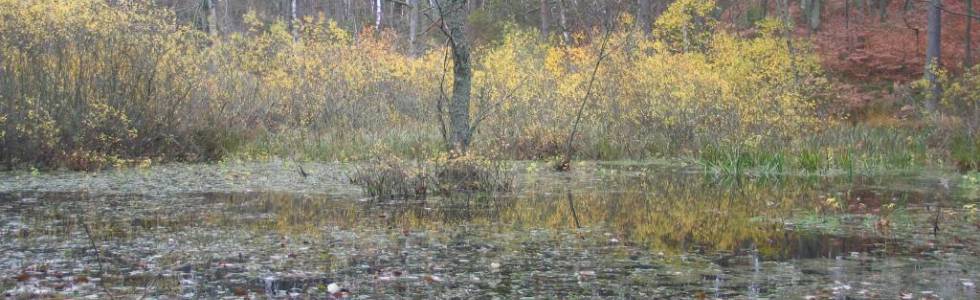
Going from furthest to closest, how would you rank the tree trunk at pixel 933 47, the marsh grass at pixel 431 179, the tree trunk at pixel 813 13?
the tree trunk at pixel 813 13 → the tree trunk at pixel 933 47 → the marsh grass at pixel 431 179

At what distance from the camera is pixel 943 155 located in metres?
13.7

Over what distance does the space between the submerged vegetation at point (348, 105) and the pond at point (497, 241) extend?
5.37 feet

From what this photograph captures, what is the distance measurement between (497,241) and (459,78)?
4.33 metres

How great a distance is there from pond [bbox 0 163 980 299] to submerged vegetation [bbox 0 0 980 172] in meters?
1.64

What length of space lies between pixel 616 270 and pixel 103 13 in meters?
9.61

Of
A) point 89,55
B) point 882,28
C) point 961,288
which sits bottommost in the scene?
point 961,288

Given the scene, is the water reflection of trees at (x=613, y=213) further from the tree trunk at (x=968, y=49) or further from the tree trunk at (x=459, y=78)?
the tree trunk at (x=968, y=49)

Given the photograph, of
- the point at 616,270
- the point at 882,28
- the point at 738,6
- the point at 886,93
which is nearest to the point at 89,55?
the point at 616,270

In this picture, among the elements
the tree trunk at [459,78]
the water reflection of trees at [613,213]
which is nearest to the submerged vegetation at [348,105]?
the tree trunk at [459,78]

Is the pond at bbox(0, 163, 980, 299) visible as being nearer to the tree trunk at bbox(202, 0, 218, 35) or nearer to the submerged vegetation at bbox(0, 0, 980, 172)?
the submerged vegetation at bbox(0, 0, 980, 172)

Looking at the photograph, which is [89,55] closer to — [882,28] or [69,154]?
[69,154]

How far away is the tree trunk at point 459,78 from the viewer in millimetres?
10461

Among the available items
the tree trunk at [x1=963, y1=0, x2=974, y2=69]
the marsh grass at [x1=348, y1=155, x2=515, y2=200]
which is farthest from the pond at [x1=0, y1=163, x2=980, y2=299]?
the tree trunk at [x1=963, y1=0, x2=974, y2=69]

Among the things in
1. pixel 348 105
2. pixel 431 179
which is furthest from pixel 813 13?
pixel 431 179
